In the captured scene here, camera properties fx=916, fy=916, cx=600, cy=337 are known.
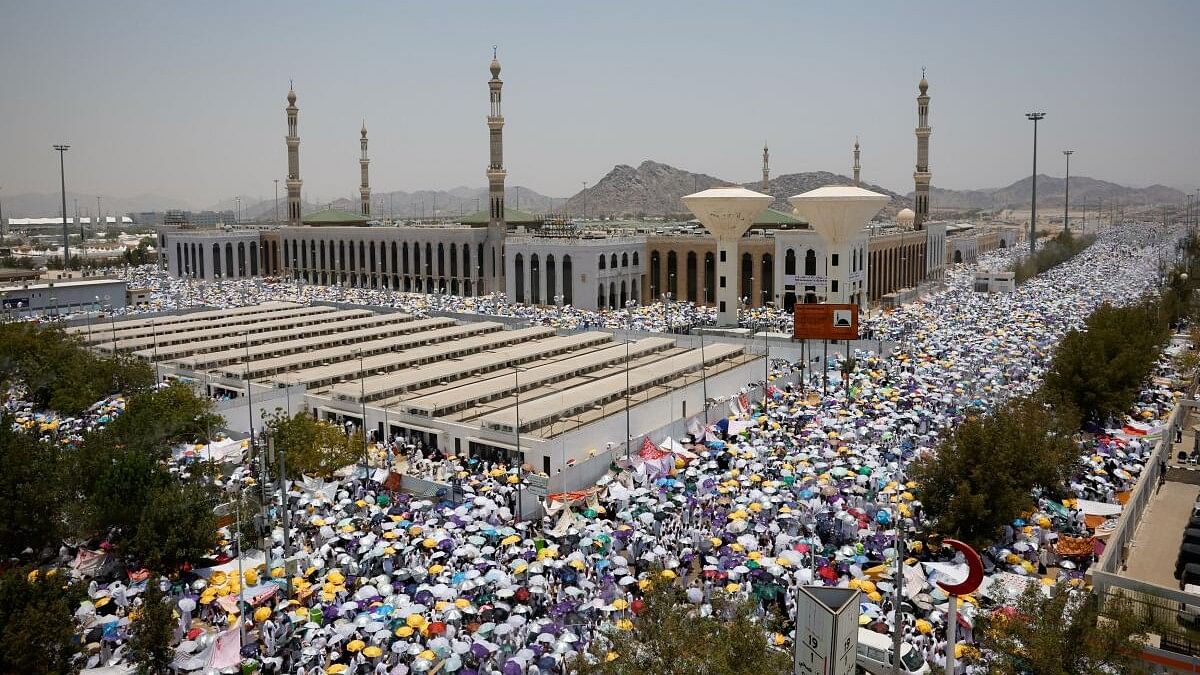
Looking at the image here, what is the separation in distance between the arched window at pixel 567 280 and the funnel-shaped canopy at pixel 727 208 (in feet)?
37.3

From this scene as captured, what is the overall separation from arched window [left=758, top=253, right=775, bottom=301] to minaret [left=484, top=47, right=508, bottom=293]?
1829 centimetres

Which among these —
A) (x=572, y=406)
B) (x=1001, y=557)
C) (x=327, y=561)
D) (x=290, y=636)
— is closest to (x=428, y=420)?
(x=572, y=406)

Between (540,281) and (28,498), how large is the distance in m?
41.6

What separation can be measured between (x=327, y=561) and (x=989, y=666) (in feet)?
36.6

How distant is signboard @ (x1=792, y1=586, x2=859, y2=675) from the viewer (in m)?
9.34

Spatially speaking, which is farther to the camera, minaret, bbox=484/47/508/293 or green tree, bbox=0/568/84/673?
minaret, bbox=484/47/508/293

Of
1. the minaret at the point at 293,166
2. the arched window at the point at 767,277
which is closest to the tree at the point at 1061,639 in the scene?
the arched window at the point at 767,277

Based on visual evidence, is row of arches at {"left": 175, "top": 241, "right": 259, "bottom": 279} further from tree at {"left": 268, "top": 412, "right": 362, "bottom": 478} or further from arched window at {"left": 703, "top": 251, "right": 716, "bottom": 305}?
tree at {"left": 268, "top": 412, "right": 362, "bottom": 478}

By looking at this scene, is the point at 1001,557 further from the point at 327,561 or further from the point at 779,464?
the point at 327,561

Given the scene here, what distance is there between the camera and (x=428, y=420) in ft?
82.4

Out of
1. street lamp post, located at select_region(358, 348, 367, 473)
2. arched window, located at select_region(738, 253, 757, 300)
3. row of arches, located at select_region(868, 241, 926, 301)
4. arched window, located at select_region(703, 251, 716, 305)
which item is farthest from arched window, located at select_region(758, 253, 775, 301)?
street lamp post, located at select_region(358, 348, 367, 473)

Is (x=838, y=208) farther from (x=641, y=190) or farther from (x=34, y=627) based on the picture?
(x=641, y=190)

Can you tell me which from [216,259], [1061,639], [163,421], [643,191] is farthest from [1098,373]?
[643,191]

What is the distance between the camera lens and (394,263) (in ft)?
227
